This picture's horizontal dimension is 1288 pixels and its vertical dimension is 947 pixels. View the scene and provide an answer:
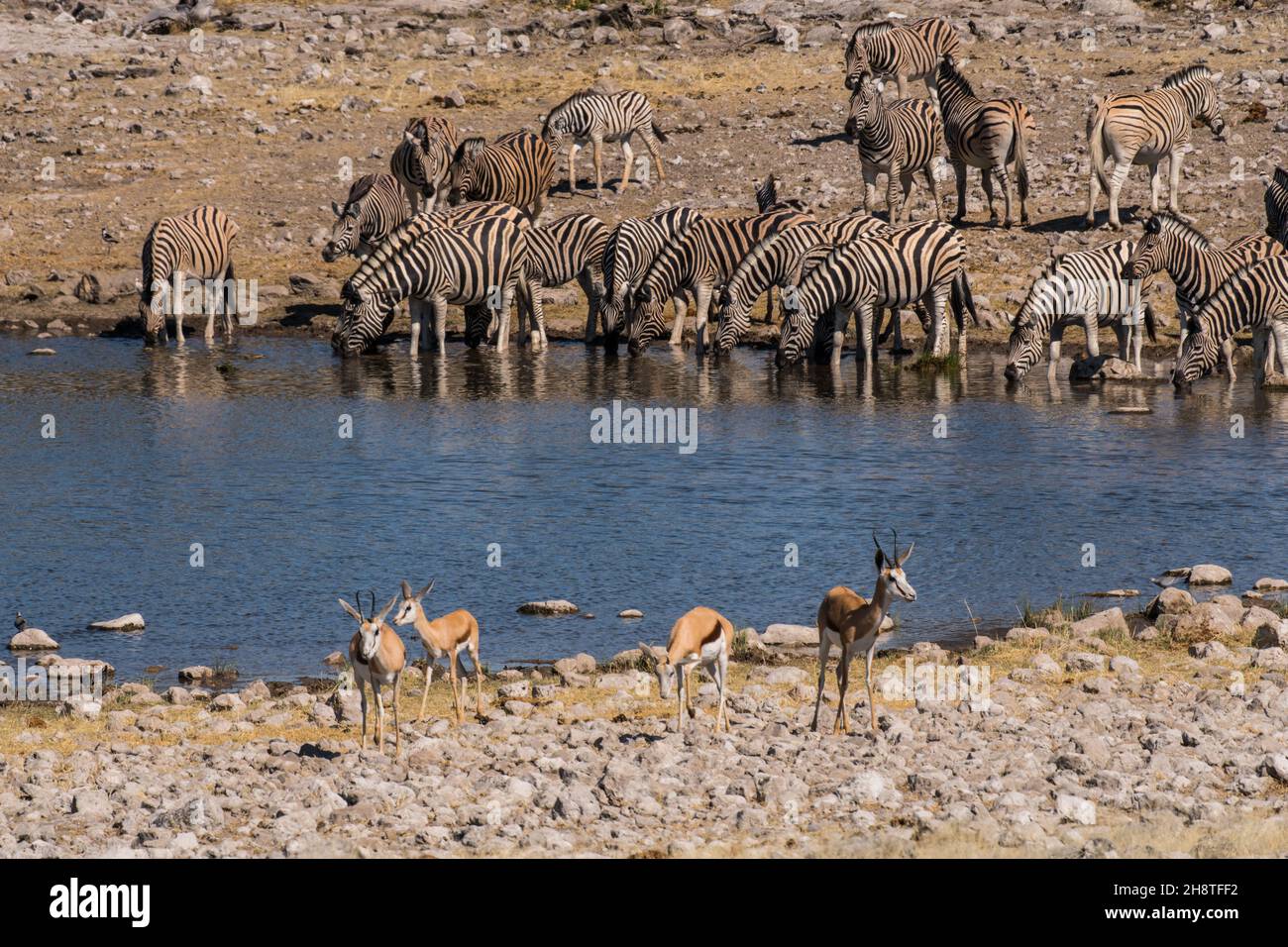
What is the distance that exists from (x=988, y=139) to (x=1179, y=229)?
5.98 m

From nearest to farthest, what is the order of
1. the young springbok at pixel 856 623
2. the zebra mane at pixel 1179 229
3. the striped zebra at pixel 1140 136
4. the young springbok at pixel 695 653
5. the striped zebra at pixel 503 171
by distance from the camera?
the young springbok at pixel 695 653, the young springbok at pixel 856 623, the zebra mane at pixel 1179 229, the striped zebra at pixel 1140 136, the striped zebra at pixel 503 171

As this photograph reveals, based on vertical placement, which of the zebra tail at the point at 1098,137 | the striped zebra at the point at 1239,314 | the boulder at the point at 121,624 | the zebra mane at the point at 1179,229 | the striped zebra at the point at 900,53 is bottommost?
the boulder at the point at 121,624

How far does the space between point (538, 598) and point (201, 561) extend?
3.11 metres

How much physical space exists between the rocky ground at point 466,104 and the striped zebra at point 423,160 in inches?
71.9

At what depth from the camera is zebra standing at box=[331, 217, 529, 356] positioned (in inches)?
1090

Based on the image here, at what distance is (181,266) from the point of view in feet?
95.8

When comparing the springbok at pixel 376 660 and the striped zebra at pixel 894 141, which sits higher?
the striped zebra at pixel 894 141

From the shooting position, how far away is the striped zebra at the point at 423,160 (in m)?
31.8

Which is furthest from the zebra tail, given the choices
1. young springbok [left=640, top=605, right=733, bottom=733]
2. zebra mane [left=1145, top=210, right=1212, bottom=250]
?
young springbok [left=640, top=605, right=733, bottom=733]

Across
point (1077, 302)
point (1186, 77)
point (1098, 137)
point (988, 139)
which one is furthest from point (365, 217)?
point (1186, 77)

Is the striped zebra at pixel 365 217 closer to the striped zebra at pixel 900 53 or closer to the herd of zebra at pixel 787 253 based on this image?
the herd of zebra at pixel 787 253

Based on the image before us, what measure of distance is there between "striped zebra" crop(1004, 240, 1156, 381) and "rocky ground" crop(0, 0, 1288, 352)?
2740mm

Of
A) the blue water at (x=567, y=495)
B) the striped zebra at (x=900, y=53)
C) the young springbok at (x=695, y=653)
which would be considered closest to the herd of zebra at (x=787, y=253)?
the blue water at (x=567, y=495)

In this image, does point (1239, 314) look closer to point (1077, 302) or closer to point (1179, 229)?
point (1179, 229)
